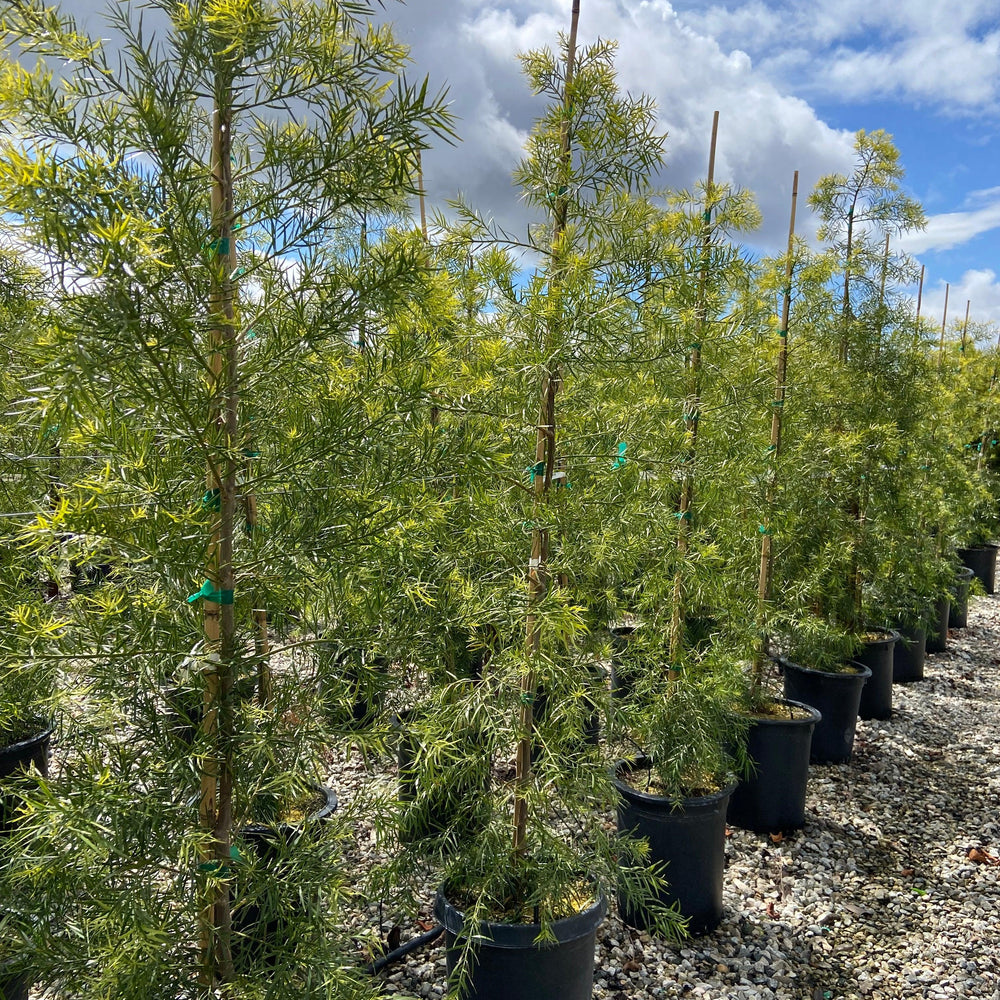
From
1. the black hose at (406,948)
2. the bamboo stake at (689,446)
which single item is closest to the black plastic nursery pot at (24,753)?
the black hose at (406,948)

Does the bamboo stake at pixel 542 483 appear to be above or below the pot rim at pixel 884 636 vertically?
above

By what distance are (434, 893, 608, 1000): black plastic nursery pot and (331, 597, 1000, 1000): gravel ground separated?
27 centimetres

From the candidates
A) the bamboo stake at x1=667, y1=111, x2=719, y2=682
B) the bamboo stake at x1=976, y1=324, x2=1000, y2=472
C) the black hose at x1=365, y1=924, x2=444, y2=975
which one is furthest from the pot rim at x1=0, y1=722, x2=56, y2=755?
the bamboo stake at x1=976, y1=324, x2=1000, y2=472

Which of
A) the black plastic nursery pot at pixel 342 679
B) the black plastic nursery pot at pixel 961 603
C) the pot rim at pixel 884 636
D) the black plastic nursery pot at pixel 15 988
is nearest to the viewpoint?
the black plastic nursery pot at pixel 342 679

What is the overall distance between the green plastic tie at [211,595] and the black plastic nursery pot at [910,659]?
5779 mm

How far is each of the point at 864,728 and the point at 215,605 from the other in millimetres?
4697

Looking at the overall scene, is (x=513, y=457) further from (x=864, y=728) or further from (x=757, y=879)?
(x=864, y=728)

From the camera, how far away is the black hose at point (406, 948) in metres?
2.55

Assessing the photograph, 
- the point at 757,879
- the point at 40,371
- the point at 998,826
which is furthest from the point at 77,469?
the point at 998,826

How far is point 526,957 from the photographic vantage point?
2049mm

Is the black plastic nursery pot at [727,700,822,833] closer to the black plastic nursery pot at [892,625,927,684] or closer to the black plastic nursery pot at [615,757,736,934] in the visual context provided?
the black plastic nursery pot at [615,757,736,934]

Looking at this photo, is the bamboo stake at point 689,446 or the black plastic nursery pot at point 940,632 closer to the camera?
the bamboo stake at point 689,446

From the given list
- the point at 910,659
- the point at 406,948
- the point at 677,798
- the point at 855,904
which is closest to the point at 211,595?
the point at 406,948

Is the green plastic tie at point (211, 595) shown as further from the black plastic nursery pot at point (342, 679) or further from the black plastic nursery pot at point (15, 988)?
the black plastic nursery pot at point (15, 988)
